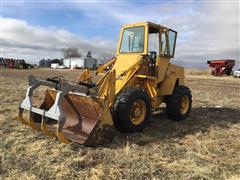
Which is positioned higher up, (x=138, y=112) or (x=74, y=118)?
(x=138, y=112)

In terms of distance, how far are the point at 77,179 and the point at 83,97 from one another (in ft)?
8.09

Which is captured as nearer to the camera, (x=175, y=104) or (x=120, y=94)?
(x=120, y=94)

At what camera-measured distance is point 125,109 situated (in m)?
6.64

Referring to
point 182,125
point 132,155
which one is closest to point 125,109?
point 132,155

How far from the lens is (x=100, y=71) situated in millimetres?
8188

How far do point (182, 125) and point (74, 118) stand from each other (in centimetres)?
300

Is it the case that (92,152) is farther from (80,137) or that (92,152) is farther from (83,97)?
(83,97)

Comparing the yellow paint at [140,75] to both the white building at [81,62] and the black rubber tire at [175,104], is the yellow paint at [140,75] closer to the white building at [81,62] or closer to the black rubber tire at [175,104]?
the black rubber tire at [175,104]

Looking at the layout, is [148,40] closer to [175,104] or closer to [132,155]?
[175,104]

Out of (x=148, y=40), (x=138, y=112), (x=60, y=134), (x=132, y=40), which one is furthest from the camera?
(x=132, y=40)

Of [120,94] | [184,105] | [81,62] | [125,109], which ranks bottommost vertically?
[184,105]

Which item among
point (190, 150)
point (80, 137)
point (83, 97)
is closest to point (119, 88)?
point (83, 97)

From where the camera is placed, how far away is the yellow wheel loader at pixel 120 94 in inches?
241

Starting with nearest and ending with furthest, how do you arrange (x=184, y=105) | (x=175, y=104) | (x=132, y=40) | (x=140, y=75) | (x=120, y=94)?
(x=120, y=94) < (x=140, y=75) < (x=132, y=40) < (x=175, y=104) < (x=184, y=105)
